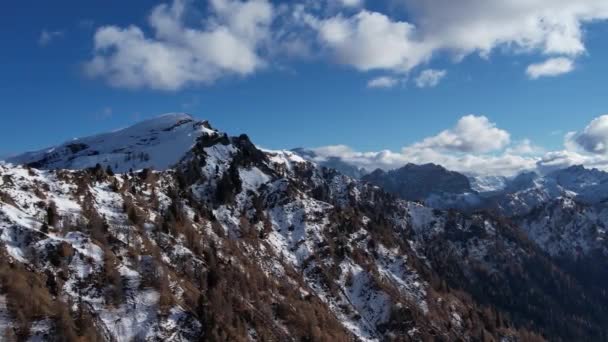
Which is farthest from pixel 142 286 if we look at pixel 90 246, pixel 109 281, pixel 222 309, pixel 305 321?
pixel 305 321

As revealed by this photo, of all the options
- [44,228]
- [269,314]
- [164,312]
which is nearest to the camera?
[164,312]

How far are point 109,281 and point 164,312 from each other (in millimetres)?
16377

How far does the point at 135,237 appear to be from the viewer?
167m

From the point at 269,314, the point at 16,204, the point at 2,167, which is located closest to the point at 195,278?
the point at 269,314

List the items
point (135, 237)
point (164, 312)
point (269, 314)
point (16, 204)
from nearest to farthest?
point (164, 312) < point (16, 204) < point (135, 237) < point (269, 314)

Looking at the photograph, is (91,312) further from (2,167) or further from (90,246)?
(2,167)

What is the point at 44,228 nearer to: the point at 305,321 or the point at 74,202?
the point at 74,202

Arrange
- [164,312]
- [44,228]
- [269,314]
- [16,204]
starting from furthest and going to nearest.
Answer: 1. [269,314]
2. [16,204]
3. [44,228]
4. [164,312]

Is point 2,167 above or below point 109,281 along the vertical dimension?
above

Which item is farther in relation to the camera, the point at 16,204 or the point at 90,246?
the point at 16,204

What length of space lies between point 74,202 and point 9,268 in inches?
2176

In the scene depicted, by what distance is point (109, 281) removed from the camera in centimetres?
13438

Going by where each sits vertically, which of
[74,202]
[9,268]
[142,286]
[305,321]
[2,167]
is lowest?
[305,321]

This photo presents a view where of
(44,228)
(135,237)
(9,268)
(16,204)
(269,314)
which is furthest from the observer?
(269,314)
